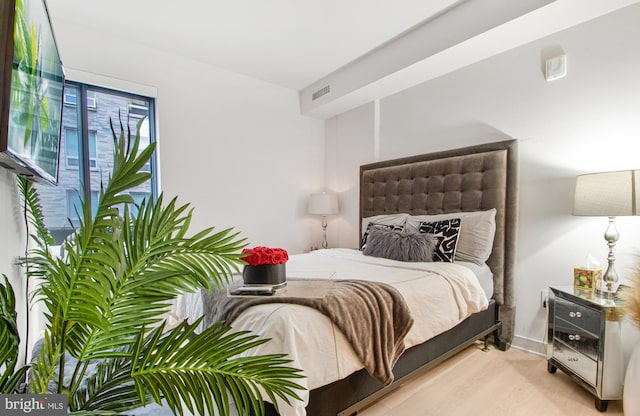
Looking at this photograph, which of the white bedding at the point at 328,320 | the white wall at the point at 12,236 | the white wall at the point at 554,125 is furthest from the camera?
the white wall at the point at 554,125

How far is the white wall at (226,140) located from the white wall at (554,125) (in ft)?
5.96

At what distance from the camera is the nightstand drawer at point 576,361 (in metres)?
1.73

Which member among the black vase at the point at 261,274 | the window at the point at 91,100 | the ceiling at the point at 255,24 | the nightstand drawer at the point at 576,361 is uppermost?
the ceiling at the point at 255,24

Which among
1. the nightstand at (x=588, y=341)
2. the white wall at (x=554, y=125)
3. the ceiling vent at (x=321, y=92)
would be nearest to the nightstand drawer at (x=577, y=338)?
the nightstand at (x=588, y=341)

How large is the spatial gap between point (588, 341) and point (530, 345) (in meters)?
0.67

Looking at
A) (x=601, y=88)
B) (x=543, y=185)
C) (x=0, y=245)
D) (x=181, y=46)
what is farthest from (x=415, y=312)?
(x=181, y=46)

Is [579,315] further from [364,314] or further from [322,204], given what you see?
[322,204]

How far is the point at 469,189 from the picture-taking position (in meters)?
2.70

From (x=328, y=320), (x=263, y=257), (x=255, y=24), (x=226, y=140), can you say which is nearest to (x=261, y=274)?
(x=263, y=257)

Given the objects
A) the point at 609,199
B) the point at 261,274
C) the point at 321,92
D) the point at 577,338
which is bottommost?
the point at 577,338

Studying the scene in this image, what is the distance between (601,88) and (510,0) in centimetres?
86

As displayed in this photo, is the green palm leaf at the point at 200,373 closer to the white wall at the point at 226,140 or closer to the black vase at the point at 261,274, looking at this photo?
the black vase at the point at 261,274

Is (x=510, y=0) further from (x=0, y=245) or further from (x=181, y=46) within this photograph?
(x=0, y=245)

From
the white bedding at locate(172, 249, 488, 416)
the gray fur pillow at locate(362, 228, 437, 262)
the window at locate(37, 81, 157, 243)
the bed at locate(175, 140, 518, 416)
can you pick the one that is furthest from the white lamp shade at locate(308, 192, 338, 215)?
the window at locate(37, 81, 157, 243)
